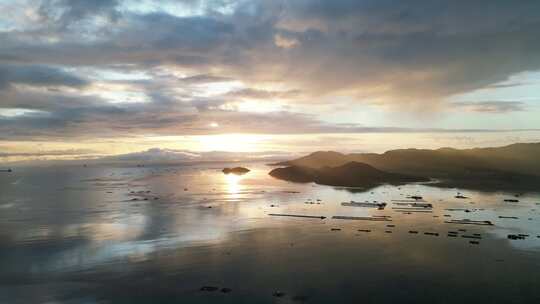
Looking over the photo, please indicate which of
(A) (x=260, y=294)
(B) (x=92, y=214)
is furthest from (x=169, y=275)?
(B) (x=92, y=214)

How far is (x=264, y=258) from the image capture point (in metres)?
44.8

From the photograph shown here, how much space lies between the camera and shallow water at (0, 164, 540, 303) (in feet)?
111

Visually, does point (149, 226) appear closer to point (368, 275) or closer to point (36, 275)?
point (36, 275)

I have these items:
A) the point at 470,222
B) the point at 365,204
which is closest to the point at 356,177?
the point at 365,204

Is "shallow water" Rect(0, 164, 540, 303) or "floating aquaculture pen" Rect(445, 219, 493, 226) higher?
"floating aquaculture pen" Rect(445, 219, 493, 226)

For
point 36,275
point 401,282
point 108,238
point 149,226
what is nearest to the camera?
point 401,282

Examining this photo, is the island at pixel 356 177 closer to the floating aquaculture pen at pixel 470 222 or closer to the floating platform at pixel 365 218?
the floating platform at pixel 365 218

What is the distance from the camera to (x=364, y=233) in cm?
5872

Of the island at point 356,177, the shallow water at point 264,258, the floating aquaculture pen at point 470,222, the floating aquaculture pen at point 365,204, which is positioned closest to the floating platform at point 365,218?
the shallow water at point 264,258

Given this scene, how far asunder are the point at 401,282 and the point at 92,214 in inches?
2747

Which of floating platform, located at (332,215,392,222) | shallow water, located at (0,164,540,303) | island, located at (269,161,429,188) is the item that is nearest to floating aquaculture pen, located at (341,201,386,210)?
shallow water, located at (0,164,540,303)

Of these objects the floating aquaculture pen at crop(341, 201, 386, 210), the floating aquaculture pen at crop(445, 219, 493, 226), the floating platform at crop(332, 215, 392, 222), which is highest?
the floating aquaculture pen at crop(445, 219, 493, 226)

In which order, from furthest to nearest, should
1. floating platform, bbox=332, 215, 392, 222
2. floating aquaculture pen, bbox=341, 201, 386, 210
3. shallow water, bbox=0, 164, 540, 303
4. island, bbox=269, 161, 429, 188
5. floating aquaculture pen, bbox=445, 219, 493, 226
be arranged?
island, bbox=269, 161, 429, 188
floating aquaculture pen, bbox=341, 201, 386, 210
floating platform, bbox=332, 215, 392, 222
floating aquaculture pen, bbox=445, 219, 493, 226
shallow water, bbox=0, 164, 540, 303

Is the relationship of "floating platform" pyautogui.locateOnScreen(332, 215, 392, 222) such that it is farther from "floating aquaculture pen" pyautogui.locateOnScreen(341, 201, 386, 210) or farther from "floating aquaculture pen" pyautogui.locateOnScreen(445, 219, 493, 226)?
"floating aquaculture pen" pyautogui.locateOnScreen(341, 201, 386, 210)
